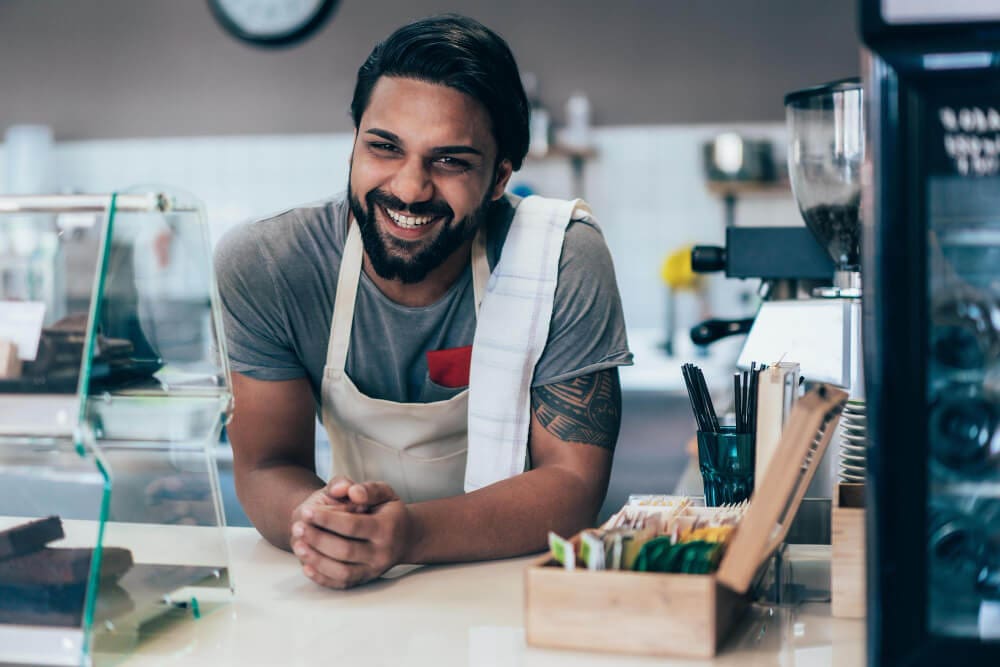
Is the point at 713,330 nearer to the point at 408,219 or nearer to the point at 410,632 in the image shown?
the point at 408,219

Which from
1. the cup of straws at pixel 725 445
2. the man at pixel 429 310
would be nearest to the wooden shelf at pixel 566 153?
the man at pixel 429 310

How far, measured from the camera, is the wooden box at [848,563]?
951mm

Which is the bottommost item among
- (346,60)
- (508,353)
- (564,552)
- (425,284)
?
(564,552)

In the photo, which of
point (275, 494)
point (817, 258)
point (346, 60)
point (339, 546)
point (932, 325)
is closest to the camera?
point (932, 325)

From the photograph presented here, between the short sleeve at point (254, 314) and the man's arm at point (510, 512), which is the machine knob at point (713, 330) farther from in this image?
the short sleeve at point (254, 314)

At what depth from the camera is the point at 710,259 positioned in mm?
1706

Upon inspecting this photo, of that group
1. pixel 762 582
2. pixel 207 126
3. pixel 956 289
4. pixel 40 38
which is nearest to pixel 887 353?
pixel 956 289

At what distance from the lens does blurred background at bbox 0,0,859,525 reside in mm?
4328

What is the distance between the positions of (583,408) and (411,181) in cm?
43

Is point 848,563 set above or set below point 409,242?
below

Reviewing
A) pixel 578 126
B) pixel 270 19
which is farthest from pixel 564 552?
pixel 270 19

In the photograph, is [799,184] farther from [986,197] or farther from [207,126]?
[207,126]

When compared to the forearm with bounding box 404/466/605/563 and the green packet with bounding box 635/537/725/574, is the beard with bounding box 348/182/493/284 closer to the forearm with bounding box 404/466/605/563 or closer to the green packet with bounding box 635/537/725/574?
the forearm with bounding box 404/466/605/563

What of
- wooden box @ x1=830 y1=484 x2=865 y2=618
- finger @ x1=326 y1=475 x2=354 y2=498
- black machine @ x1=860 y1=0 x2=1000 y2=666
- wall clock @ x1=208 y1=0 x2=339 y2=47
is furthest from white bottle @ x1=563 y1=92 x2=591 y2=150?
black machine @ x1=860 y1=0 x2=1000 y2=666
